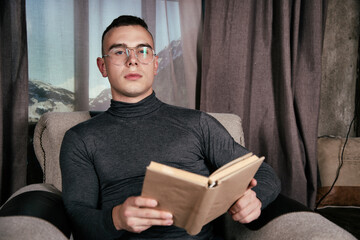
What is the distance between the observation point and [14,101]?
1.56 meters

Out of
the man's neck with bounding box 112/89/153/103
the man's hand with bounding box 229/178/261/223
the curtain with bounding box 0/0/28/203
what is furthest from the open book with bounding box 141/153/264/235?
the curtain with bounding box 0/0/28/203

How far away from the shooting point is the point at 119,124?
3.67ft

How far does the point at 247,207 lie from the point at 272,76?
134 cm

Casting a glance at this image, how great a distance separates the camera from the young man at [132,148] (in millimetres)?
957

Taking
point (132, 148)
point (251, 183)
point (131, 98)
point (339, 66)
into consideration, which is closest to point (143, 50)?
point (131, 98)

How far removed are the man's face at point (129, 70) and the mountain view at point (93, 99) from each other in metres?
0.69

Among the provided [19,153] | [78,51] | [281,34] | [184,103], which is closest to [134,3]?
[78,51]

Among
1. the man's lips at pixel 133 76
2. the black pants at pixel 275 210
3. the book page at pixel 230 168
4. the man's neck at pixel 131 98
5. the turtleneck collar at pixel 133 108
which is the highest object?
the man's lips at pixel 133 76

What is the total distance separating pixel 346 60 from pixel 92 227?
2.37 meters

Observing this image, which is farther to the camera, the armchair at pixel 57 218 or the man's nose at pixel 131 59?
the man's nose at pixel 131 59

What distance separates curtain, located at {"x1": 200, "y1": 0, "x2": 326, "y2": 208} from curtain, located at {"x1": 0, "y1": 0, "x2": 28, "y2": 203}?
3.35 feet

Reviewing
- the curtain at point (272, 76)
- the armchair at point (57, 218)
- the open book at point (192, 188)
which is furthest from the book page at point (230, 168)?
the curtain at point (272, 76)

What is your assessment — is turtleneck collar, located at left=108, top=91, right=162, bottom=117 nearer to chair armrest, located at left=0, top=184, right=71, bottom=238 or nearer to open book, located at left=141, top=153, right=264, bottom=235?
chair armrest, located at left=0, top=184, right=71, bottom=238

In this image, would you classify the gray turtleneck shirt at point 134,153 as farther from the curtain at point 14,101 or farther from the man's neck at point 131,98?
the curtain at point 14,101
